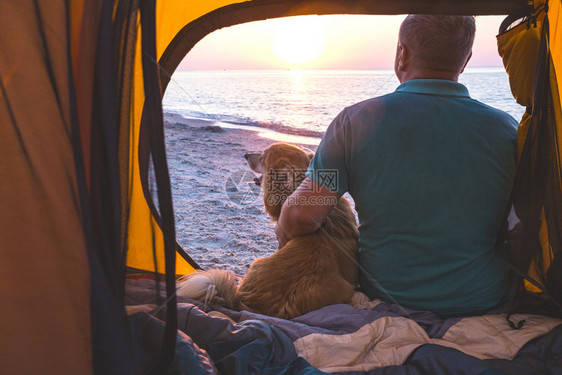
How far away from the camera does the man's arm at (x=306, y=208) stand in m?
1.99

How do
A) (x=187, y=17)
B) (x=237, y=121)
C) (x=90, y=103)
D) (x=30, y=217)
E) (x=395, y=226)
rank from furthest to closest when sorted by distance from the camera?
(x=237, y=121) < (x=187, y=17) < (x=395, y=226) < (x=90, y=103) < (x=30, y=217)

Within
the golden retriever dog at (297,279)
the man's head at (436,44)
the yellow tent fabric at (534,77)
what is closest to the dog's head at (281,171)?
the golden retriever dog at (297,279)

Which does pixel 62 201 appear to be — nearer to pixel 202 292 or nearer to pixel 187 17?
pixel 202 292

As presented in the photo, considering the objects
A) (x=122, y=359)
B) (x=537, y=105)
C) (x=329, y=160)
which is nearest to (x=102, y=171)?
(x=122, y=359)

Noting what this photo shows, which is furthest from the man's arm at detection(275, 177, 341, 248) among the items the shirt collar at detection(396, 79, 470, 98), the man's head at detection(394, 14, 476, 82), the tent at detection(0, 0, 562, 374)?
the tent at detection(0, 0, 562, 374)

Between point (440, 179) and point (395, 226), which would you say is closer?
point (440, 179)

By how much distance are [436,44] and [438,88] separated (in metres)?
0.24

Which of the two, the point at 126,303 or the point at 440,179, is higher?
the point at 440,179

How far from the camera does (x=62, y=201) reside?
37.3 inches

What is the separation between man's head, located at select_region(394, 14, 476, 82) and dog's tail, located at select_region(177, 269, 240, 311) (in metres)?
1.67

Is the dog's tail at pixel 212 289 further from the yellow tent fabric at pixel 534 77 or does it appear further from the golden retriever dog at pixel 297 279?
the yellow tent fabric at pixel 534 77

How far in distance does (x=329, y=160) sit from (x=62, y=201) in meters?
1.32

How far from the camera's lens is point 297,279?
231 centimetres

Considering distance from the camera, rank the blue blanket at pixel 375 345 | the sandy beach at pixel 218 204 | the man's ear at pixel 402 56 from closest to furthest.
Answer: the blue blanket at pixel 375 345 < the man's ear at pixel 402 56 < the sandy beach at pixel 218 204
